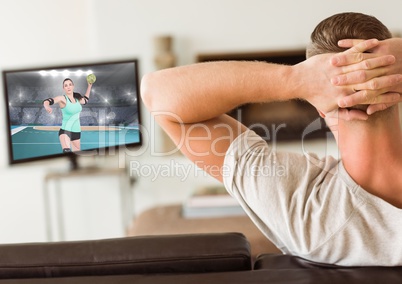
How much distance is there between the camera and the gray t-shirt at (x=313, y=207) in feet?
3.66

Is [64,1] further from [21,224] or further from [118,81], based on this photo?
[118,81]

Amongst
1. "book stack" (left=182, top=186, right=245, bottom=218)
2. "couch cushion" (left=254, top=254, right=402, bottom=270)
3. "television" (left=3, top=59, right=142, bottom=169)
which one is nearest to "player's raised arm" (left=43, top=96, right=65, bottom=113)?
"television" (left=3, top=59, right=142, bottom=169)

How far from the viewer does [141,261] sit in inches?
43.9

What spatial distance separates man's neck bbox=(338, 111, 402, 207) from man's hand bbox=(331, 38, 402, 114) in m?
0.05

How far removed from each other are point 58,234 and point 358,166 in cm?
326

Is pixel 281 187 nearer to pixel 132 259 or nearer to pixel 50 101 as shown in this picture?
pixel 132 259

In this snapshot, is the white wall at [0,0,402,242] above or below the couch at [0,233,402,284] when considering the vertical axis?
above

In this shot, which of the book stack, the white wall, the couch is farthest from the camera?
the white wall

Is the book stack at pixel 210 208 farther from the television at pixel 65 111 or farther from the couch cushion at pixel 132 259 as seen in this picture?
the couch cushion at pixel 132 259

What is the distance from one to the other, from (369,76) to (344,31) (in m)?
0.11

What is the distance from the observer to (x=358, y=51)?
44.8 inches

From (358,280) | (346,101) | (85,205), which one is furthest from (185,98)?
(85,205)

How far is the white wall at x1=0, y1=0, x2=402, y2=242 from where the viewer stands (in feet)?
13.3

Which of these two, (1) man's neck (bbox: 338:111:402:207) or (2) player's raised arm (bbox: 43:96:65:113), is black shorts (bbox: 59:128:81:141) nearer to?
(2) player's raised arm (bbox: 43:96:65:113)
